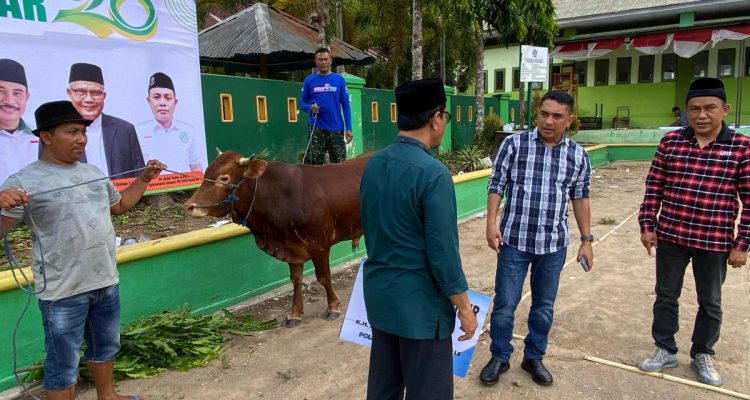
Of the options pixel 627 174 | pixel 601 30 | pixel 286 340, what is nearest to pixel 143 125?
pixel 286 340

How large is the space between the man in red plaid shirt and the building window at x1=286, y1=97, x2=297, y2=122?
21.1ft

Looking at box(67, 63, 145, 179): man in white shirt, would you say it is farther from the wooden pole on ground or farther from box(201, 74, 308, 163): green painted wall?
the wooden pole on ground

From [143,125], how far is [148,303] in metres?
2.68

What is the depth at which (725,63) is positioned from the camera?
20.5 meters

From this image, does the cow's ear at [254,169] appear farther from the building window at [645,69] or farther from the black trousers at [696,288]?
the building window at [645,69]

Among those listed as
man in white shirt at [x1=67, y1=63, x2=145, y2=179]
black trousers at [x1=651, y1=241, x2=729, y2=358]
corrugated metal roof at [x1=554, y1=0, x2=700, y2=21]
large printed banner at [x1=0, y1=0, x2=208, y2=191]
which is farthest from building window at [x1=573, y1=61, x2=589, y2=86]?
black trousers at [x1=651, y1=241, x2=729, y2=358]

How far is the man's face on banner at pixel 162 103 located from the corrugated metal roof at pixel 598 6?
1945 centimetres

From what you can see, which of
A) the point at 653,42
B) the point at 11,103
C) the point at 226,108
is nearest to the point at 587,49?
the point at 653,42

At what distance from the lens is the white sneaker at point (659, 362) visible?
3572 millimetres

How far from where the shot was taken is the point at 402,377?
249 centimetres

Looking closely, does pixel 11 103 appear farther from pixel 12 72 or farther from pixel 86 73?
pixel 86 73

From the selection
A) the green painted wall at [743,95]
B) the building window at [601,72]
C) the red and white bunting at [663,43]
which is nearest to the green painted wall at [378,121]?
the red and white bunting at [663,43]

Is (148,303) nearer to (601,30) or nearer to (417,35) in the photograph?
→ (417,35)

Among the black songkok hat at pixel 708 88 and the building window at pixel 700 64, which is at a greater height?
the building window at pixel 700 64
